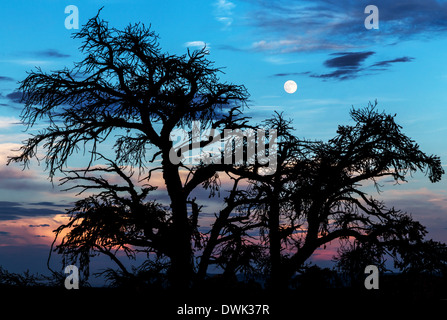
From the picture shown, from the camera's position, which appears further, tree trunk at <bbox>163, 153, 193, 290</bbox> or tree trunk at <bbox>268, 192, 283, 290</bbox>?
tree trunk at <bbox>268, 192, 283, 290</bbox>

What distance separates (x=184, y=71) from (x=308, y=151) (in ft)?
13.3

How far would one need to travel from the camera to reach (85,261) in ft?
45.9

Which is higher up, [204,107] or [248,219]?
[204,107]

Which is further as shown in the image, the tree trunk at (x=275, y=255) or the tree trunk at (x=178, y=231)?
the tree trunk at (x=275, y=255)

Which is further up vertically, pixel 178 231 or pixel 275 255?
pixel 178 231

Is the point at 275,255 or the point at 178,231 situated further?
the point at 275,255

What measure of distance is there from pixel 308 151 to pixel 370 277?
13.0ft

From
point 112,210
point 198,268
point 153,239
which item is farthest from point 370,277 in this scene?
point 112,210
